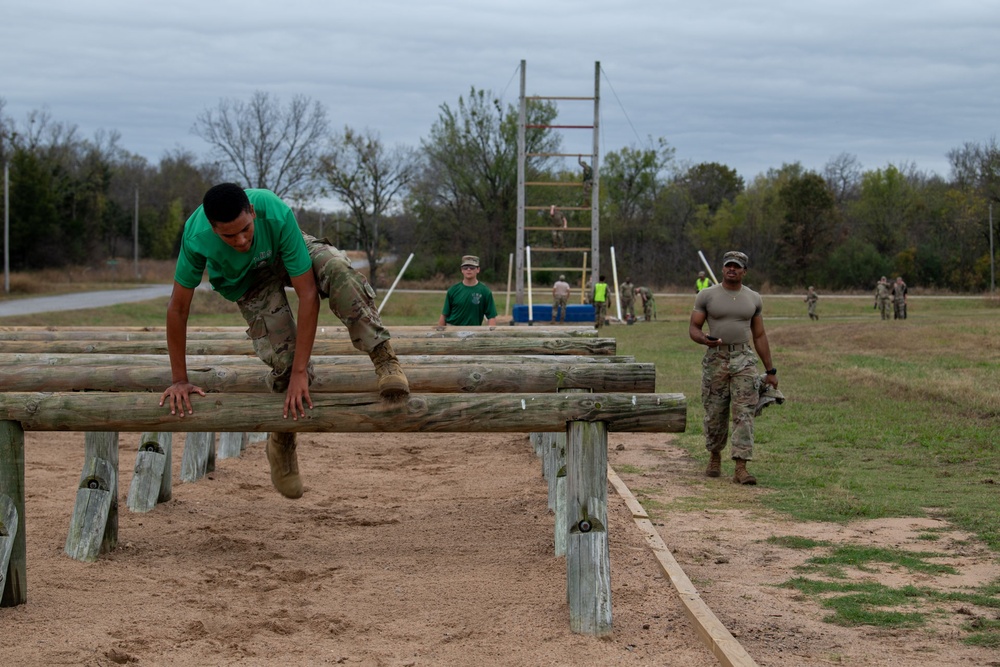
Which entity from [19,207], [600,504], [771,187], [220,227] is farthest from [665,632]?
[771,187]

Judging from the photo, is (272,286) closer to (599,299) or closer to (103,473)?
(103,473)

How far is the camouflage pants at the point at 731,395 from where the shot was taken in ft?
31.3

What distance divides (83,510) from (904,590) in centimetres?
484

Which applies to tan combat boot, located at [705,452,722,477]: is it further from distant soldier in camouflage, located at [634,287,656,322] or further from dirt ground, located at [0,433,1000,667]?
distant soldier in camouflage, located at [634,287,656,322]

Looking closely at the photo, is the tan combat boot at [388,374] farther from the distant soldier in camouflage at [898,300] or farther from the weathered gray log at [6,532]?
the distant soldier in camouflage at [898,300]

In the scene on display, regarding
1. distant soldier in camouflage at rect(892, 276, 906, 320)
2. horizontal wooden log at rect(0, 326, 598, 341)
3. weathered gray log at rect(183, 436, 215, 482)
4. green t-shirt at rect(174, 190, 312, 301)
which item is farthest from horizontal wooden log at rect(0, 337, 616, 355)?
distant soldier in camouflage at rect(892, 276, 906, 320)

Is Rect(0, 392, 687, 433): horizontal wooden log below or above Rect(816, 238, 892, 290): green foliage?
below

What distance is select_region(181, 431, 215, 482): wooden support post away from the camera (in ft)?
31.4

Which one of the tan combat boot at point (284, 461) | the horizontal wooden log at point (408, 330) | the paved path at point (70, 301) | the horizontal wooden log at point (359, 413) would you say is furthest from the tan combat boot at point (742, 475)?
the paved path at point (70, 301)

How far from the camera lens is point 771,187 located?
7750 centimetres

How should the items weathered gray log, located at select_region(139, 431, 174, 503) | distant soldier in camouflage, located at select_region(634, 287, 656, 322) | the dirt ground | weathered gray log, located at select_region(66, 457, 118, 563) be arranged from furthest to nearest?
distant soldier in camouflage, located at select_region(634, 287, 656, 322) < weathered gray log, located at select_region(139, 431, 174, 503) < weathered gray log, located at select_region(66, 457, 118, 563) < the dirt ground

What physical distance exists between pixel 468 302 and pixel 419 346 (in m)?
3.88

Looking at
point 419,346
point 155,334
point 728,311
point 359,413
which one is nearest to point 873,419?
point 728,311

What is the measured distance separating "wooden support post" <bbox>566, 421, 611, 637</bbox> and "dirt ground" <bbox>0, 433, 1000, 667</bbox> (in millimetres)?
141
